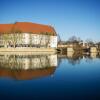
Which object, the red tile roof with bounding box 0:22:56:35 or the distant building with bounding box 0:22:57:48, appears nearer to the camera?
the distant building with bounding box 0:22:57:48

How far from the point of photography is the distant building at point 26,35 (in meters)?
51.9

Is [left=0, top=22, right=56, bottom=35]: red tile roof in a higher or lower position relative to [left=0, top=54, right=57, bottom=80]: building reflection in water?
higher

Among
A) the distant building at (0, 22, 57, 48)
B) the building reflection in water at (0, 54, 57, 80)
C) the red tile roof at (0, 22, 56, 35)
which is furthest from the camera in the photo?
the red tile roof at (0, 22, 56, 35)

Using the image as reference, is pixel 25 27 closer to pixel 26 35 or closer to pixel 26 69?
pixel 26 35

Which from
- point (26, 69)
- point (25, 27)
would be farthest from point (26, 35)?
point (26, 69)

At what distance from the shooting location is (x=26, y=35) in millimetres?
58938

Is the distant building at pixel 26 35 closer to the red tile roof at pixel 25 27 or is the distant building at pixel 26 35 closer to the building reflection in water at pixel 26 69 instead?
the red tile roof at pixel 25 27

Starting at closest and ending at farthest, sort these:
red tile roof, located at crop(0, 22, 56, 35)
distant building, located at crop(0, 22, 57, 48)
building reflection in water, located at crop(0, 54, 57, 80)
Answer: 1. building reflection in water, located at crop(0, 54, 57, 80)
2. distant building, located at crop(0, 22, 57, 48)
3. red tile roof, located at crop(0, 22, 56, 35)

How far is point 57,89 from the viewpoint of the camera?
8.54m

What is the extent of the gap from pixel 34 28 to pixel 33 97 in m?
56.2

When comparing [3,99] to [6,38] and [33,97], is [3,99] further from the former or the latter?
[6,38]

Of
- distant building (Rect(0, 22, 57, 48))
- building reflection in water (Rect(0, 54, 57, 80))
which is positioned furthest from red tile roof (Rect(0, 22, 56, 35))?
building reflection in water (Rect(0, 54, 57, 80))

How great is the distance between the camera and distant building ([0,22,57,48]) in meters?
51.9

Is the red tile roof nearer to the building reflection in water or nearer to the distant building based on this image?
the distant building
